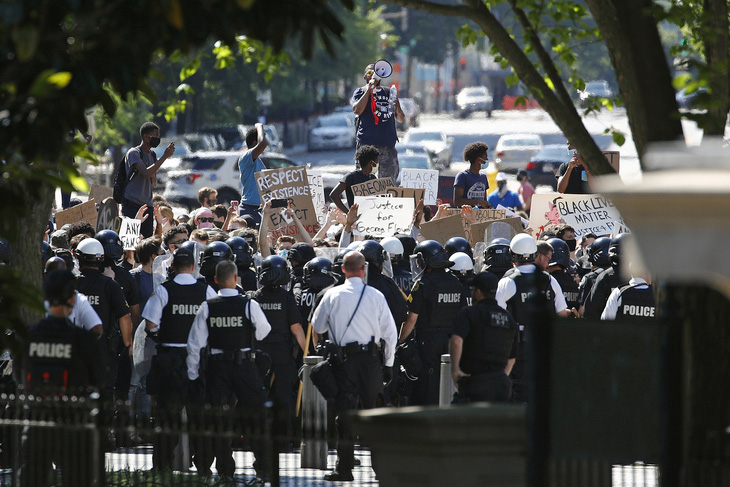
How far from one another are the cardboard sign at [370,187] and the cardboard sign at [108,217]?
10.1 feet

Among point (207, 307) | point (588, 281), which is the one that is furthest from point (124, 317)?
point (588, 281)

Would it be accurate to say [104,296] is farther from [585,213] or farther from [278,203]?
[585,213]

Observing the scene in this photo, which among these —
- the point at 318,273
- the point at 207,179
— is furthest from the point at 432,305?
the point at 207,179

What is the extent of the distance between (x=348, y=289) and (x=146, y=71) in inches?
190

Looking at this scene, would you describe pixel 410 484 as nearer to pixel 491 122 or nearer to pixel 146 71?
pixel 146 71

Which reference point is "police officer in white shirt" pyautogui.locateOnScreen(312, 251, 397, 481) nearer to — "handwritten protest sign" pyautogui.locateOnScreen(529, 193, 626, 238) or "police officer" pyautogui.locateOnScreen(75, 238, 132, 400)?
"police officer" pyautogui.locateOnScreen(75, 238, 132, 400)

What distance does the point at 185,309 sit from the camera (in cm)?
1016

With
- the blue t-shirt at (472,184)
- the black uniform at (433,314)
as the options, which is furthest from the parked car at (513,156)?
the black uniform at (433,314)

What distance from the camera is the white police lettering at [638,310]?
10773mm

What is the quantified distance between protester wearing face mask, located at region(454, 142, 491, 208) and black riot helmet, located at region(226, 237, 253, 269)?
4963 millimetres

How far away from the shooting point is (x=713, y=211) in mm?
4523

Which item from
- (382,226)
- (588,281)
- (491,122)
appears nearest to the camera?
(588,281)

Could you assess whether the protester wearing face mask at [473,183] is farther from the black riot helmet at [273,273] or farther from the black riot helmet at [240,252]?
the black riot helmet at [273,273]

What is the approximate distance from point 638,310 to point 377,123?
25.0ft
